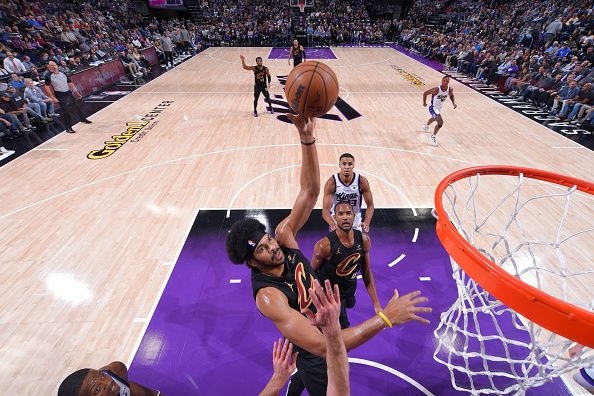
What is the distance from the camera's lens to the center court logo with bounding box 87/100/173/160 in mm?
7703

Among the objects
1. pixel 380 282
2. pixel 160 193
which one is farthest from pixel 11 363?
pixel 380 282

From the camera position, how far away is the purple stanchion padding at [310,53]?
19344mm

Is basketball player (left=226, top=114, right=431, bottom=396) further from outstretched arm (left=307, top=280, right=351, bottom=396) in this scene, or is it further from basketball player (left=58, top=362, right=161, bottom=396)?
basketball player (left=58, top=362, right=161, bottom=396)

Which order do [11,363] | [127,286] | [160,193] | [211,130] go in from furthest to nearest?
[211,130]
[160,193]
[127,286]
[11,363]

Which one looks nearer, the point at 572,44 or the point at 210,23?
the point at 572,44

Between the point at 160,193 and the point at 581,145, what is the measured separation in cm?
914

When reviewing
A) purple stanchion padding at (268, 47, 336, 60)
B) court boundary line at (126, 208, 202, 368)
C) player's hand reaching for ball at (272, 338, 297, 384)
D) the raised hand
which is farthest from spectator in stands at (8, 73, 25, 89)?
purple stanchion padding at (268, 47, 336, 60)

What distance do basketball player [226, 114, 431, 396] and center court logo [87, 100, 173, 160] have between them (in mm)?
6619

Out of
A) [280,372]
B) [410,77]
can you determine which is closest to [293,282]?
[280,372]

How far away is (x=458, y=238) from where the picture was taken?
2.14 meters

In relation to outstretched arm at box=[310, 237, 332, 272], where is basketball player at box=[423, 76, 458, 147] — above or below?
below

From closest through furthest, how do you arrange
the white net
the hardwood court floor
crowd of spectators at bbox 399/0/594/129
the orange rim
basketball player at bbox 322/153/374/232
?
the orange rim < the white net < the hardwood court floor < basketball player at bbox 322/153/374/232 < crowd of spectators at bbox 399/0/594/129

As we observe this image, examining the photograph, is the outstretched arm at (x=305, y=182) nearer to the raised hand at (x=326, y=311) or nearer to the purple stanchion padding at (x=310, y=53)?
the raised hand at (x=326, y=311)

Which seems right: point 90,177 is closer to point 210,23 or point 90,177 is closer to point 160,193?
point 160,193
